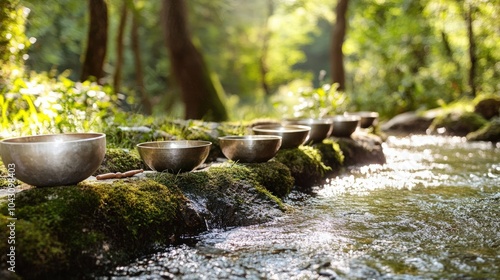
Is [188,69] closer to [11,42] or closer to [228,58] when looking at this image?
[11,42]

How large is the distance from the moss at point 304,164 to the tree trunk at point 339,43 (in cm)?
806

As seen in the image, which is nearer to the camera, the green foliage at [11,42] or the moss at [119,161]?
the moss at [119,161]

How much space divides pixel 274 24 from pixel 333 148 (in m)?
17.7

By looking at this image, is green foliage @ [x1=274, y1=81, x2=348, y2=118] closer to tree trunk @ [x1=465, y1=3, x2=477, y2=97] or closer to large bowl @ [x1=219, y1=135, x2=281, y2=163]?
large bowl @ [x1=219, y1=135, x2=281, y2=163]

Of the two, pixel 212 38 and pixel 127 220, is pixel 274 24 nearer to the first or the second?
pixel 212 38

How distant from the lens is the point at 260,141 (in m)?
4.71

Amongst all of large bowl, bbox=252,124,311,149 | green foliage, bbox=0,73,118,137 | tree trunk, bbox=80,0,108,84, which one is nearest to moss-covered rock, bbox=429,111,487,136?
large bowl, bbox=252,124,311,149

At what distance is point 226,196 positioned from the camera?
13.5 ft

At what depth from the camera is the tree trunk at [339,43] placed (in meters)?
13.4

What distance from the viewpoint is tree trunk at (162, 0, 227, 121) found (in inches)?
373

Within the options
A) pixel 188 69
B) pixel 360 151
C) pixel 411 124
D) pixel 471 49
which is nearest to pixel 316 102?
pixel 360 151

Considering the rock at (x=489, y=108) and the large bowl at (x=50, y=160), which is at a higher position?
the rock at (x=489, y=108)

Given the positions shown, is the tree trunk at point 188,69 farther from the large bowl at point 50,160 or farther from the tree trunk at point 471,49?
the tree trunk at point 471,49

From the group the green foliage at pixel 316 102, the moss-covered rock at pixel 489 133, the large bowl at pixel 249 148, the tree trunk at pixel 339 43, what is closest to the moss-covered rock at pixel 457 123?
the moss-covered rock at pixel 489 133
